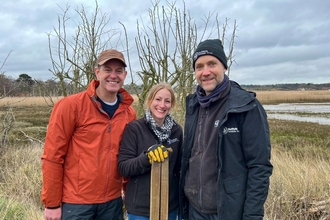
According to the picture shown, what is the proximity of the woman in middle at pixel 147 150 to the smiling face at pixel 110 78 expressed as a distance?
335 millimetres

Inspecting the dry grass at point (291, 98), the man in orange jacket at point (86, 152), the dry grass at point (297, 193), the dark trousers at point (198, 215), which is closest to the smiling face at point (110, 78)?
the man in orange jacket at point (86, 152)

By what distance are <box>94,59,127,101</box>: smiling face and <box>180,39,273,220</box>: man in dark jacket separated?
0.73 metres

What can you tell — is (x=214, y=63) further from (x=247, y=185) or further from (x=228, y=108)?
(x=247, y=185)

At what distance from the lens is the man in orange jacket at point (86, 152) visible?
2.46 m

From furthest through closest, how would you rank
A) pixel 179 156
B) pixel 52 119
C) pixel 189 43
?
pixel 189 43 → pixel 179 156 → pixel 52 119

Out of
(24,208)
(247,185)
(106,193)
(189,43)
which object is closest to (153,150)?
(106,193)

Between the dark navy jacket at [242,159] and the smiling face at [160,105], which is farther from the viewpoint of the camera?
the smiling face at [160,105]

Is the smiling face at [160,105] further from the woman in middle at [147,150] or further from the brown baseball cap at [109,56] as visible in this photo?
the brown baseball cap at [109,56]

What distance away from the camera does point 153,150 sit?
96.5 inches

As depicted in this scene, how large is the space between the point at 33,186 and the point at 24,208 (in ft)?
3.48

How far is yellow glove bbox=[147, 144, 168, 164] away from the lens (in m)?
2.42

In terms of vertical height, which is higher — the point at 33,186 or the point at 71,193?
the point at 71,193

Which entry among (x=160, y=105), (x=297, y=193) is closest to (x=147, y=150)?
(x=160, y=105)

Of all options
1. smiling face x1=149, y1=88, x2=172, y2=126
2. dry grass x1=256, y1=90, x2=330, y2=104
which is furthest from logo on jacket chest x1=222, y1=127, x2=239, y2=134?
dry grass x1=256, y1=90, x2=330, y2=104
